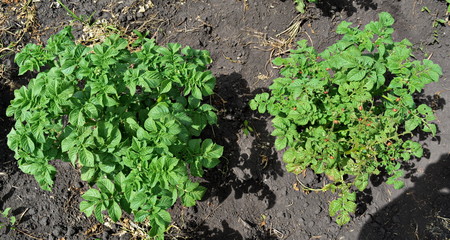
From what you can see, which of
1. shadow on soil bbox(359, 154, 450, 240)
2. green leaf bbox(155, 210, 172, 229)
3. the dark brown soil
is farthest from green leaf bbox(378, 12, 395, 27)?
green leaf bbox(155, 210, 172, 229)

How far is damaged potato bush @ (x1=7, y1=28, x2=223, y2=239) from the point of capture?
85.7 inches

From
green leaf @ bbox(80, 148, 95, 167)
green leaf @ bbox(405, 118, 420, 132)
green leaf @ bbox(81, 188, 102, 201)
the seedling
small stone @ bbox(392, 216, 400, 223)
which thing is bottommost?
small stone @ bbox(392, 216, 400, 223)

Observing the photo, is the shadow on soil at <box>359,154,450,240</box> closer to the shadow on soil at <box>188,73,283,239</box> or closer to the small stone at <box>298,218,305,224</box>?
the small stone at <box>298,218,305,224</box>

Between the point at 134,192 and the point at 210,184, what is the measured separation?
1.33 metres

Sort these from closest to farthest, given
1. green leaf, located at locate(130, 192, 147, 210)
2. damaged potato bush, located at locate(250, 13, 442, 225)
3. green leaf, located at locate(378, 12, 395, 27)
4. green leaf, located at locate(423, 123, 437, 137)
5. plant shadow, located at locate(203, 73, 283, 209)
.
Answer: green leaf, located at locate(130, 192, 147, 210) < damaged potato bush, located at locate(250, 13, 442, 225) < green leaf, located at locate(378, 12, 395, 27) < green leaf, located at locate(423, 123, 437, 137) < plant shadow, located at locate(203, 73, 283, 209)

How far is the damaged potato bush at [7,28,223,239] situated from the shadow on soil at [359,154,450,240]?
1.90m

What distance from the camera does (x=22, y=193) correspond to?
3545 millimetres

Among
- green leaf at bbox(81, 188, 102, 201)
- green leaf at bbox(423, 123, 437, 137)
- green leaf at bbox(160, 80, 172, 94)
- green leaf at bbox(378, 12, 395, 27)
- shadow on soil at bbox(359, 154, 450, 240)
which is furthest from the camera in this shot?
A: shadow on soil at bbox(359, 154, 450, 240)

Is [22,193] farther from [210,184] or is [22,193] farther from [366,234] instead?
[366,234]

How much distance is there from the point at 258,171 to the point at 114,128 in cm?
160

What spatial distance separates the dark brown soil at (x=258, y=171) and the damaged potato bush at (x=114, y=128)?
1.04m

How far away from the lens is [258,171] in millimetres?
3465

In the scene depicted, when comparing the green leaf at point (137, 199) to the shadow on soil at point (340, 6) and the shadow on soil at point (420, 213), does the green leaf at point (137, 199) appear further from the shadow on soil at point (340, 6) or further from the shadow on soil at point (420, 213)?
the shadow on soil at point (340, 6)

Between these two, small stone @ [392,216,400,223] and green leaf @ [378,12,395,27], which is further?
small stone @ [392,216,400,223]
